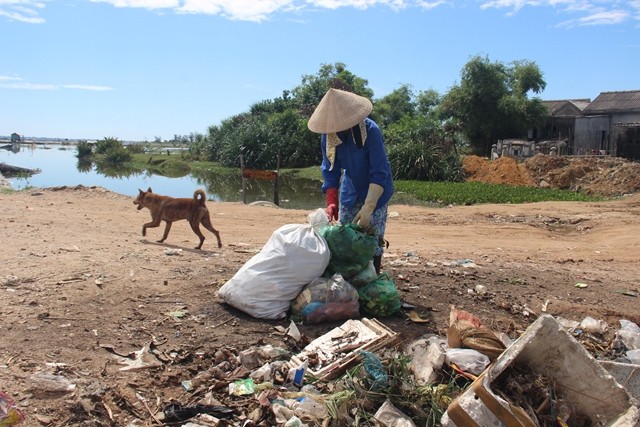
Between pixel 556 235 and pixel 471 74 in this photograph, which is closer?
pixel 556 235

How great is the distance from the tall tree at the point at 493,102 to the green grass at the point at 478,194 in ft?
36.0

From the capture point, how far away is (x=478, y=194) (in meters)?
18.0

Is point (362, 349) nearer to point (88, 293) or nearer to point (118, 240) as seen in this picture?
point (88, 293)

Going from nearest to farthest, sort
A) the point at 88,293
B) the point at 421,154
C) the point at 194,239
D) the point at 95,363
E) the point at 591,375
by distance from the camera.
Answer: the point at 591,375
the point at 95,363
the point at 88,293
the point at 194,239
the point at 421,154

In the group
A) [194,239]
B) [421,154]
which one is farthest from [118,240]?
[421,154]

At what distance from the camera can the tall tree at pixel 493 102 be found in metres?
30.0

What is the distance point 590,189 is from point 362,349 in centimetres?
1841

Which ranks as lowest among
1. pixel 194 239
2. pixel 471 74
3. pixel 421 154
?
pixel 194 239

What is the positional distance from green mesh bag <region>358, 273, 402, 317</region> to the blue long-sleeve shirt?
0.67 metres

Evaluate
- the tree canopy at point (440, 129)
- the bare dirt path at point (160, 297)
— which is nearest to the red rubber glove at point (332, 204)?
the bare dirt path at point (160, 297)

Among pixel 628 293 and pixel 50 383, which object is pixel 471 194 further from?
pixel 50 383

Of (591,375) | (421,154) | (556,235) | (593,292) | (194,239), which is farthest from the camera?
(421,154)

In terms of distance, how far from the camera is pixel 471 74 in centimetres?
3109

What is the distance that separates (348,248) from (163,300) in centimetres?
152
